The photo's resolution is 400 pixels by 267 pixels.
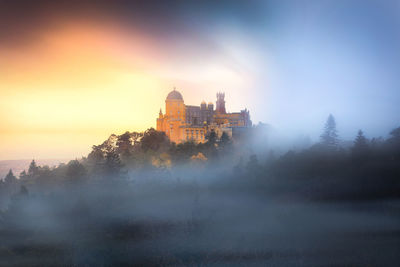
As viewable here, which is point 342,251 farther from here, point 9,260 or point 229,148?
point 9,260

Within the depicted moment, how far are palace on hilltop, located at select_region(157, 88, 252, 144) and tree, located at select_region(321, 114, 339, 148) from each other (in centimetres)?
1961

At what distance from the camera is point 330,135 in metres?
45.0

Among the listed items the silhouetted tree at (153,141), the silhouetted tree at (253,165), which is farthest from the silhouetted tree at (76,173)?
the silhouetted tree at (253,165)

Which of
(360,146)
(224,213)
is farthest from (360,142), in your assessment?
(224,213)

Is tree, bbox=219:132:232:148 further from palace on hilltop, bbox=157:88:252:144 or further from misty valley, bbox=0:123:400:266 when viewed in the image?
misty valley, bbox=0:123:400:266

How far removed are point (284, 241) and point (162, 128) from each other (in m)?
36.7

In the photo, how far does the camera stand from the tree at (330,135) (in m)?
44.8

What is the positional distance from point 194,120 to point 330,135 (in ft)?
108

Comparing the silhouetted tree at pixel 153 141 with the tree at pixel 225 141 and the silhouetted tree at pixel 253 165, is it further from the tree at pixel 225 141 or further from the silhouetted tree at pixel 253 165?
the silhouetted tree at pixel 253 165

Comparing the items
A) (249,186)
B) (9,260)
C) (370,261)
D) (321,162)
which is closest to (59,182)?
(9,260)

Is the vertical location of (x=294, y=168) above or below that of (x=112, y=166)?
below

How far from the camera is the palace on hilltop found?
2537 inches

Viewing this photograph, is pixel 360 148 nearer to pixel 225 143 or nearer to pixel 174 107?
pixel 225 143

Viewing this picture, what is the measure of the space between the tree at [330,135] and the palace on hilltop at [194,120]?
19606 mm
